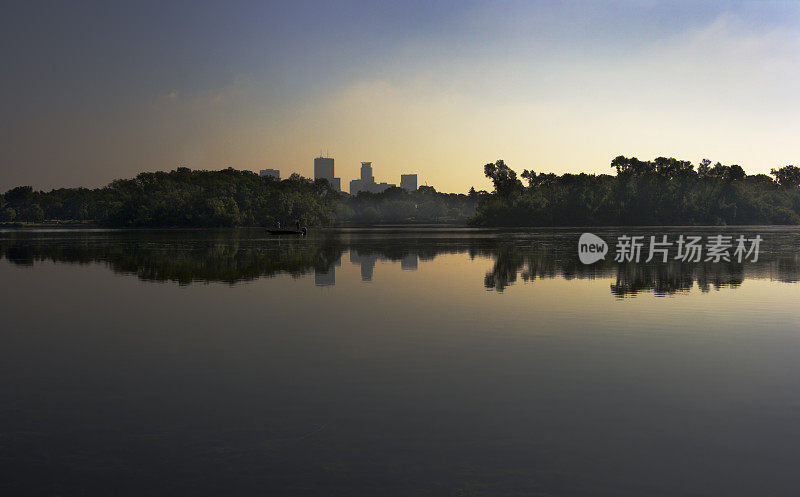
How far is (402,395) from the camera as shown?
1127 centimetres

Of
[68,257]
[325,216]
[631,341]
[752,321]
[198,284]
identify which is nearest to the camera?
[631,341]

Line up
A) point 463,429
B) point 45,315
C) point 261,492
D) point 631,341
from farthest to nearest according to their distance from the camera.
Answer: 1. point 45,315
2. point 631,341
3. point 463,429
4. point 261,492

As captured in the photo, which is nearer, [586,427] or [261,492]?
[261,492]

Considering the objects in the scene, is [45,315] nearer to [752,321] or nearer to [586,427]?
[586,427]

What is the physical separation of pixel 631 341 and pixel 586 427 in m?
7.18

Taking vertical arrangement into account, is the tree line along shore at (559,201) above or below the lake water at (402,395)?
above

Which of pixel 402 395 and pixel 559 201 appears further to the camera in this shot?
pixel 559 201

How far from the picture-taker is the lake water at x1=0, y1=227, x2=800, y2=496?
791 centimetres

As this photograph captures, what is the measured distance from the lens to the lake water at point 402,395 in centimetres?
791

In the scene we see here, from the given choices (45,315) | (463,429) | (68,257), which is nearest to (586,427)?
(463,429)

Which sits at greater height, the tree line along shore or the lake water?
the tree line along shore

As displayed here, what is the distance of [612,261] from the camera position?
1715 inches

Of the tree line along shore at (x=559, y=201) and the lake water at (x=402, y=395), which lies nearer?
the lake water at (x=402, y=395)

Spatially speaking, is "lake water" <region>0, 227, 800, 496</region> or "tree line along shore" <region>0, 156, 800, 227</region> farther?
"tree line along shore" <region>0, 156, 800, 227</region>
